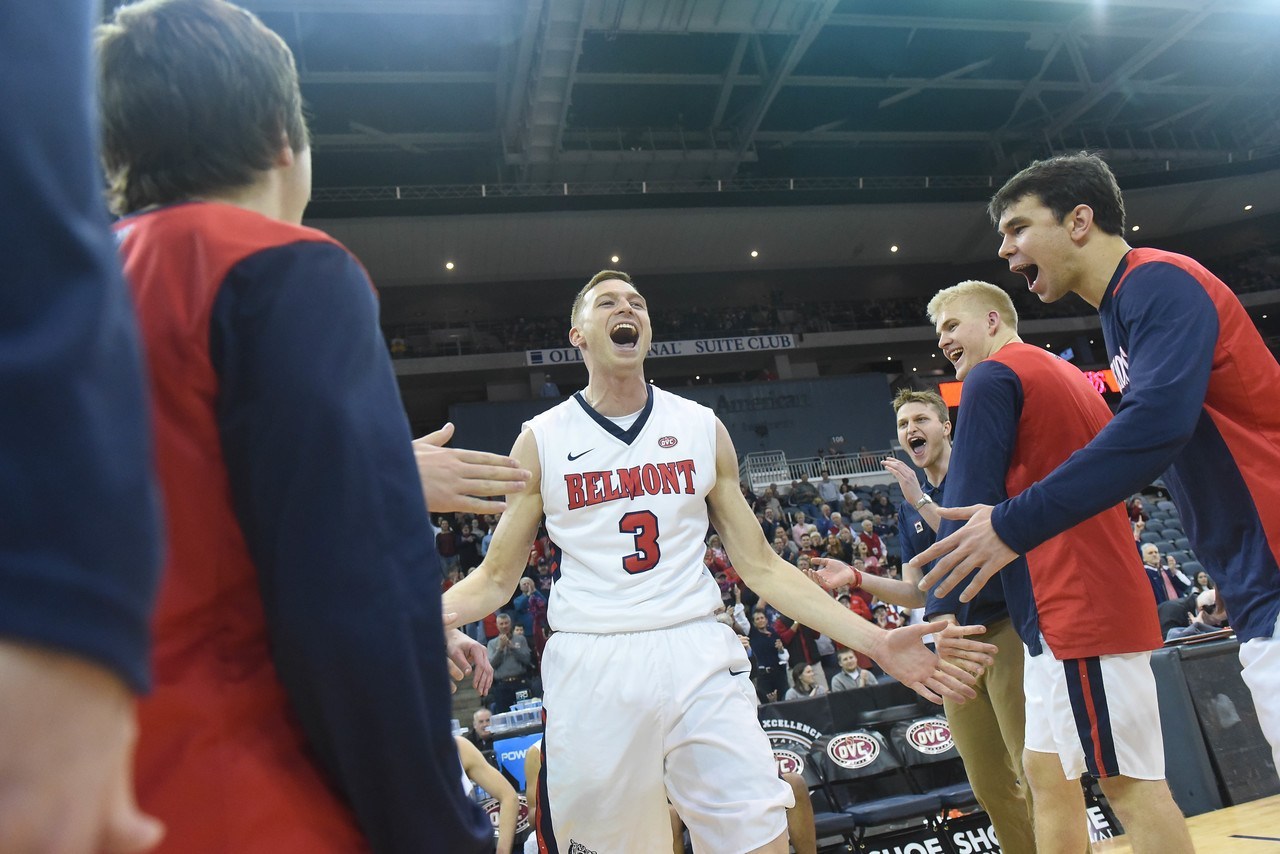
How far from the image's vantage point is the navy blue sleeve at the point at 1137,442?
9.02 feet

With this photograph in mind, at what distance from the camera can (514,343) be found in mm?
27828

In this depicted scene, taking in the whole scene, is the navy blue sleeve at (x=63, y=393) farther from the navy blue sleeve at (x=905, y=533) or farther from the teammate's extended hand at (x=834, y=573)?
the navy blue sleeve at (x=905, y=533)

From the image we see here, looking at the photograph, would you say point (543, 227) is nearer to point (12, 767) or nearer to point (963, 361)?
point (963, 361)

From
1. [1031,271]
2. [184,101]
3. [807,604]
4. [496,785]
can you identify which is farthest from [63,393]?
[496,785]

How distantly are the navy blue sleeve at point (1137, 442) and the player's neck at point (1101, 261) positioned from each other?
1.48 feet

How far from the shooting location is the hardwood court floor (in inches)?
184

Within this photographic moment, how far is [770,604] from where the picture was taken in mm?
5316

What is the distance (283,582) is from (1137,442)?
2.64 m

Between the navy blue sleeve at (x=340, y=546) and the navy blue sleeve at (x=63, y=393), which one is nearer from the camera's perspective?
the navy blue sleeve at (x=63, y=393)

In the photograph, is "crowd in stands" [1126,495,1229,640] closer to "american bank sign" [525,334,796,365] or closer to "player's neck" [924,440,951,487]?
"player's neck" [924,440,951,487]

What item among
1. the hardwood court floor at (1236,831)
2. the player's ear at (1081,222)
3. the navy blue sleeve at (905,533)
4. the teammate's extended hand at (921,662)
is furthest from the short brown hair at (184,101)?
the hardwood court floor at (1236,831)

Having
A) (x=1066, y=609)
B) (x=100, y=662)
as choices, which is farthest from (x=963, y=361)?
(x=100, y=662)

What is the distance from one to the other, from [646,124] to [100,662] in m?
26.2

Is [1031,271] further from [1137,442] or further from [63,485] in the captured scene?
[63,485]
